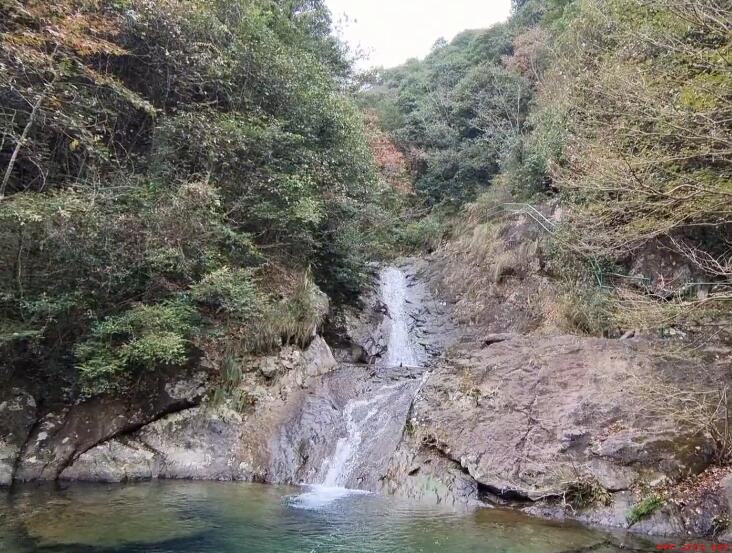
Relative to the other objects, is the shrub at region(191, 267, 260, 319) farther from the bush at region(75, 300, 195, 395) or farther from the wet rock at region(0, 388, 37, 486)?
the wet rock at region(0, 388, 37, 486)

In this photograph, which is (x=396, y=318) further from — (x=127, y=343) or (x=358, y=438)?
(x=127, y=343)

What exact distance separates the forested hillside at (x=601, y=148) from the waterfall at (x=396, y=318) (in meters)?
3.06

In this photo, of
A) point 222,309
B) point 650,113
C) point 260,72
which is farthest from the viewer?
point 260,72

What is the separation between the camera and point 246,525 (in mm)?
6082

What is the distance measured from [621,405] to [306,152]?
9.03 m

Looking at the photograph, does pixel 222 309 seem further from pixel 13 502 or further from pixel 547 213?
pixel 547 213

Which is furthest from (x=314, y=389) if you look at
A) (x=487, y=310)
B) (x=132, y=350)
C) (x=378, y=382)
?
(x=487, y=310)

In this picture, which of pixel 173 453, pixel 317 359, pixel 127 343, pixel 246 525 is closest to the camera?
pixel 246 525

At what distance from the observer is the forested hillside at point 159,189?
794cm

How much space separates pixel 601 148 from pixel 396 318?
30.4 feet

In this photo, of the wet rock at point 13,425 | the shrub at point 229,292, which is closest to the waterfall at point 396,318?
the shrub at point 229,292

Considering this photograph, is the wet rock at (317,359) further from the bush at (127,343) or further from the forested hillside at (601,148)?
the forested hillside at (601,148)

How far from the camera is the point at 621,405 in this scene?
759 centimetres

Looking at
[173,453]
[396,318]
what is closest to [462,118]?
[396,318]
